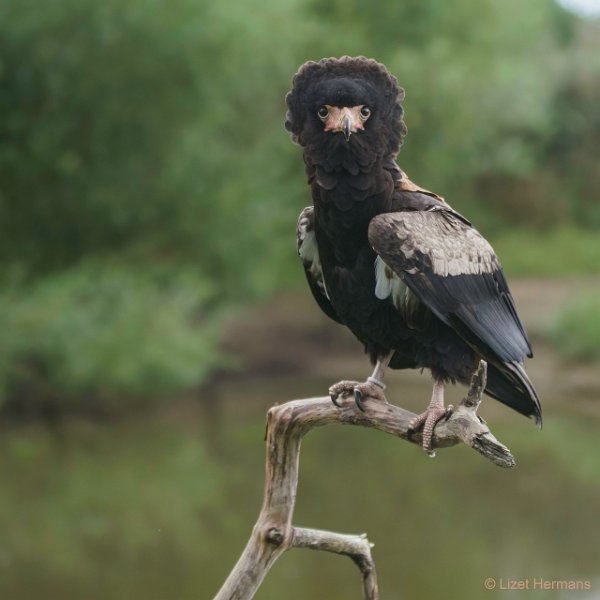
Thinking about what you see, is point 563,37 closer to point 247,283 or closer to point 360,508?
point 247,283

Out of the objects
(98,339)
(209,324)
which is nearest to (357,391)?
(98,339)

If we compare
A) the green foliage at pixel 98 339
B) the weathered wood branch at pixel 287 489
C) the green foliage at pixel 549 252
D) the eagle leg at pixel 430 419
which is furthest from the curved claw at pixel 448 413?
the green foliage at pixel 549 252

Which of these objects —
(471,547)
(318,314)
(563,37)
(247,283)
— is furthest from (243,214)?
(563,37)

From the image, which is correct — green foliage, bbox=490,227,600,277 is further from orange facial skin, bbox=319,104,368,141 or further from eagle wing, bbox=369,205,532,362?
orange facial skin, bbox=319,104,368,141

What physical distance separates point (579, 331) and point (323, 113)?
10.3 metres

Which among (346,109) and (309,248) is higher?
(346,109)

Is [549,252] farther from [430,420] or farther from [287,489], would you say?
[430,420]

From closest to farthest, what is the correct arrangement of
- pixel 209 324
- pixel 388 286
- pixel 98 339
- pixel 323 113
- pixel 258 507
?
pixel 323 113 < pixel 388 286 < pixel 258 507 < pixel 98 339 < pixel 209 324

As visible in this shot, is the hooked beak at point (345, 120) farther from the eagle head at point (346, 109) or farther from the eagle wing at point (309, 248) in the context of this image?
the eagle wing at point (309, 248)

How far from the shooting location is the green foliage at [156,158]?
11.2 meters

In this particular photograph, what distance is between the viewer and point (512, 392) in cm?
367

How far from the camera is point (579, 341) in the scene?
13.0m

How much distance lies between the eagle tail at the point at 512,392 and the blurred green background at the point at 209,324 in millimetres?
4249

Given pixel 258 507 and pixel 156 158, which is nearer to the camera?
pixel 258 507
